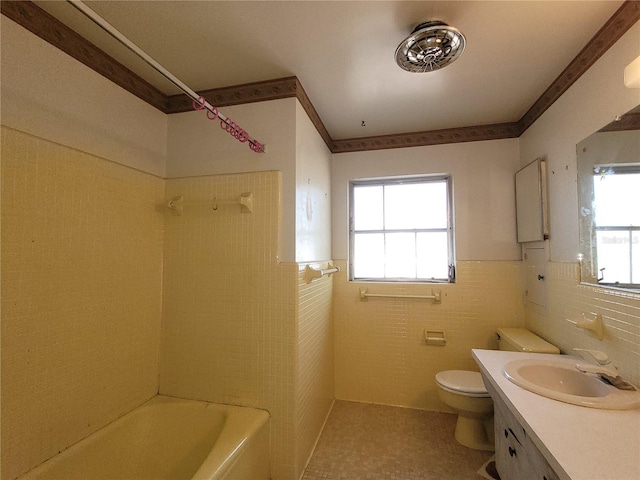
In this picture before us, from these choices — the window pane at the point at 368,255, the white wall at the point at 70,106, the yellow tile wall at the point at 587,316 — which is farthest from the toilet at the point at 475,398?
the white wall at the point at 70,106

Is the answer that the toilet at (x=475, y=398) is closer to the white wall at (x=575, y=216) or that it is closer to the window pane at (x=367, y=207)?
the white wall at (x=575, y=216)

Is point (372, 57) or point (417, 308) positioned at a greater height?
point (372, 57)

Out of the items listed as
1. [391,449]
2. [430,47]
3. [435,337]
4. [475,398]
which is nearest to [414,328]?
[435,337]

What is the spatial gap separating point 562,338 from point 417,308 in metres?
0.94

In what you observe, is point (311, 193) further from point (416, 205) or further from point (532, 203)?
point (532, 203)

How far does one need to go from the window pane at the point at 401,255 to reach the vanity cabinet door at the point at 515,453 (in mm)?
1207

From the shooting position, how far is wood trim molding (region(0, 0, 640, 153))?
122 centimetres

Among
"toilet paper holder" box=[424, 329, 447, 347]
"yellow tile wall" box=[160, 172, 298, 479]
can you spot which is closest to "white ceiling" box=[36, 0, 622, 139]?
"yellow tile wall" box=[160, 172, 298, 479]

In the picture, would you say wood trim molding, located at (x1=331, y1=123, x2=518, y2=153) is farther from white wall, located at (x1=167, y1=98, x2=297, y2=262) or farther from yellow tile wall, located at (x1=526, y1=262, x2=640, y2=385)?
yellow tile wall, located at (x1=526, y1=262, x2=640, y2=385)

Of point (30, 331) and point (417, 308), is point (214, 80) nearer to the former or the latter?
point (30, 331)

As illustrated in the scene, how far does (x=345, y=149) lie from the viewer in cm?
263

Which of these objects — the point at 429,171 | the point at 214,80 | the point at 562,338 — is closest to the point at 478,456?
the point at 562,338

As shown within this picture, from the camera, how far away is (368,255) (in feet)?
8.73

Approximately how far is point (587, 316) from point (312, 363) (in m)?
1.59
